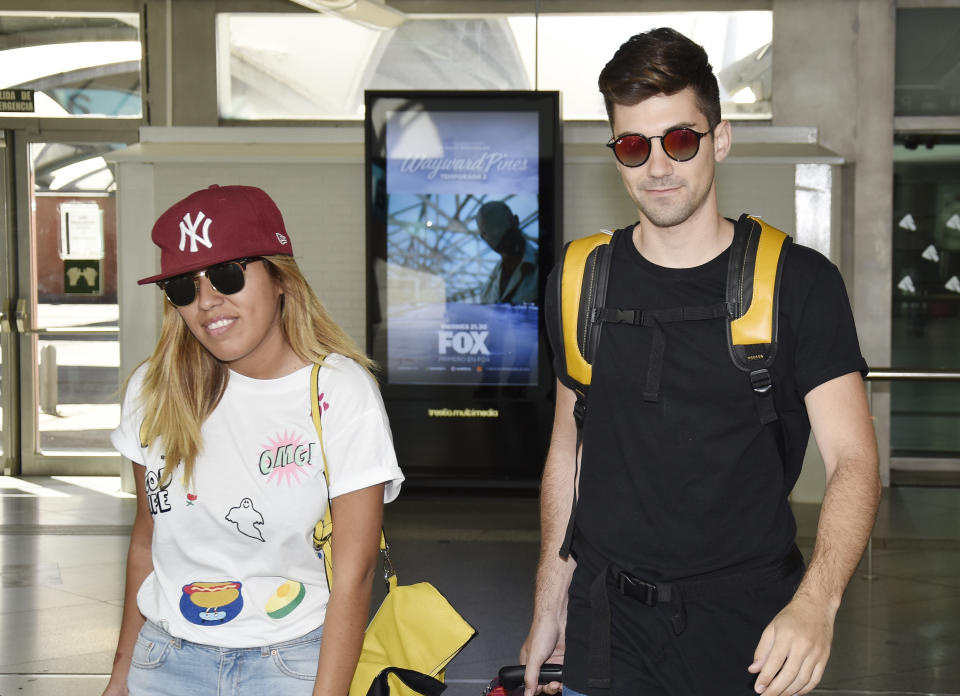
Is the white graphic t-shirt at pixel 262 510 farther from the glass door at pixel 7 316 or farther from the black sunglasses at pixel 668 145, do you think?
the glass door at pixel 7 316

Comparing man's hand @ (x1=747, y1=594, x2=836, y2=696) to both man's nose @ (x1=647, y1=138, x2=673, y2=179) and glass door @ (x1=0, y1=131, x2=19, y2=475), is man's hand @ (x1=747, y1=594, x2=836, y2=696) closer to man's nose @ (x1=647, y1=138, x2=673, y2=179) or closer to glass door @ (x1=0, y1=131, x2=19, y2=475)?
man's nose @ (x1=647, y1=138, x2=673, y2=179)

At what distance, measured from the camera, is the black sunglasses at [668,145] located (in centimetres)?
204

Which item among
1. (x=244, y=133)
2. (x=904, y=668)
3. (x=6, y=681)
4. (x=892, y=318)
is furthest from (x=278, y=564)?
→ (x=892, y=318)

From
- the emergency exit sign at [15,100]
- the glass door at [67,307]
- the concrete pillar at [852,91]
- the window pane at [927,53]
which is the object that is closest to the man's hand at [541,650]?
the concrete pillar at [852,91]

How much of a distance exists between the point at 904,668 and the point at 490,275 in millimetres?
4268

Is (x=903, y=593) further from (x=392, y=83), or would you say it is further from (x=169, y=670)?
(x=392, y=83)

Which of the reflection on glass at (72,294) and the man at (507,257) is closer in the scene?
the man at (507,257)

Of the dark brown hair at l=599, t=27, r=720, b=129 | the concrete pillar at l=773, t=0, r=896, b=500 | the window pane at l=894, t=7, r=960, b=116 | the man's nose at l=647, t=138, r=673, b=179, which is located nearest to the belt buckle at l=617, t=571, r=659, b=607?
the man's nose at l=647, t=138, r=673, b=179

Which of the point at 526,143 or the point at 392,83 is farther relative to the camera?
the point at 392,83

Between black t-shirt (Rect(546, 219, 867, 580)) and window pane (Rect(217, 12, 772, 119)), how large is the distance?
785 centimetres

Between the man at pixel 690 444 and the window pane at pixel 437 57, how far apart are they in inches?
304

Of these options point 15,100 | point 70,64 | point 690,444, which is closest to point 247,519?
point 690,444

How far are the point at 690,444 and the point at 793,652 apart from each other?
42cm

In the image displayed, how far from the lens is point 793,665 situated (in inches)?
66.7
